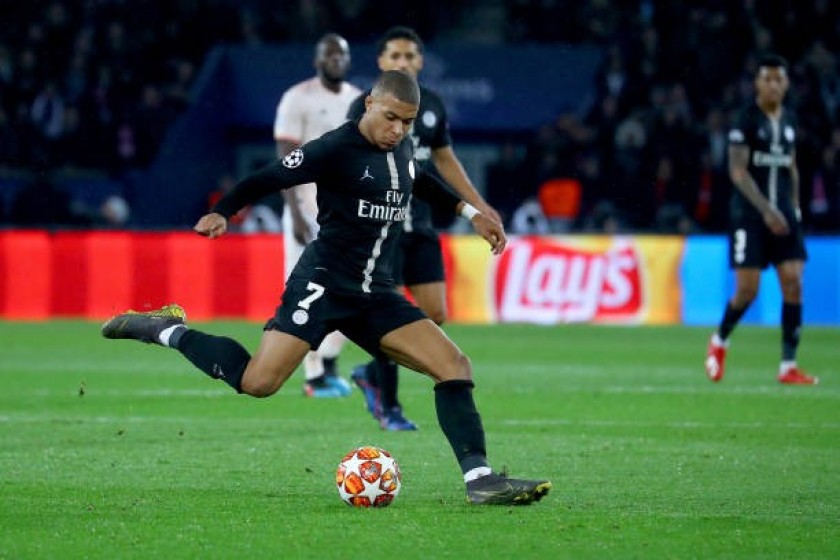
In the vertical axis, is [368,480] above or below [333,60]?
below

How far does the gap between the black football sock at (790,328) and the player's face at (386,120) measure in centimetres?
663

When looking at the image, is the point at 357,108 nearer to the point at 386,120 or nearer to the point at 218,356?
the point at 386,120

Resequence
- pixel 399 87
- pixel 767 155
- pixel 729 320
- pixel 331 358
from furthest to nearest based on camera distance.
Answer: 1. pixel 729 320
2. pixel 767 155
3. pixel 331 358
4. pixel 399 87

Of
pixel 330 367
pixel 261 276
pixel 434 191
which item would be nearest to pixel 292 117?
pixel 330 367

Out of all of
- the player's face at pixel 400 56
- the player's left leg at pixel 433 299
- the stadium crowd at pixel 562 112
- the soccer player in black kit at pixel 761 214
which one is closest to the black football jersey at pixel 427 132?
the player's face at pixel 400 56

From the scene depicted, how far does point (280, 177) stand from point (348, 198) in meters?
0.33

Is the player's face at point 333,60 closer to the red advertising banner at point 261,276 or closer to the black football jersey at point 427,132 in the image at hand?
the black football jersey at point 427,132

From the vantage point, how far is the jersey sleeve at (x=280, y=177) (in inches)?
297

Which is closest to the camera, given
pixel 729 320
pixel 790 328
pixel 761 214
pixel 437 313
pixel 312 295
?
pixel 312 295

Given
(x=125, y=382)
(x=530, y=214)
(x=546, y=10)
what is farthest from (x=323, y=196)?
(x=546, y=10)

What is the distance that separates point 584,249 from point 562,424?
9.71 m

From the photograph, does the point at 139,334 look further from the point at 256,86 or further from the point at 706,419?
the point at 256,86

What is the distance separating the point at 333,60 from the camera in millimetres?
12398

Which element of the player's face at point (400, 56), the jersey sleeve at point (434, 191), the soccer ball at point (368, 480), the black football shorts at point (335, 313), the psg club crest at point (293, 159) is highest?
the player's face at point (400, 56)
